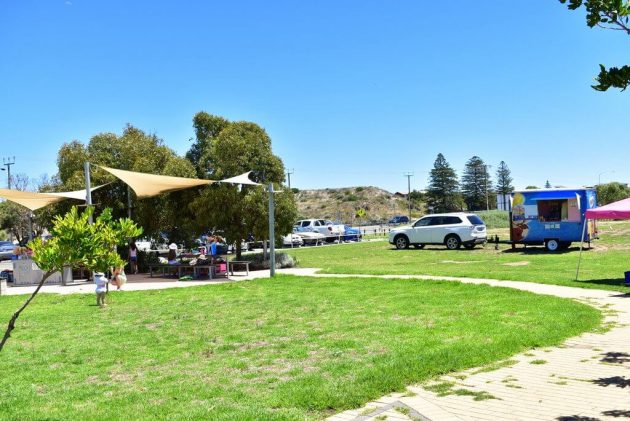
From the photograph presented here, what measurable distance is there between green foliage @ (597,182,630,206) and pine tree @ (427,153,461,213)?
2678 cm

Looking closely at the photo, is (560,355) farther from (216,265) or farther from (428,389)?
(216,265)

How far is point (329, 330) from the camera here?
26.7 feet

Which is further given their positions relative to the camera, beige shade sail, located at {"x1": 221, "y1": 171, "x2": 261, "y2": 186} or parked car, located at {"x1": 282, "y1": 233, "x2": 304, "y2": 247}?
parked car, located at {"x1": 282, "y1": 233, "x2": 304, "y2": 247}

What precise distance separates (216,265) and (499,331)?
38.9 ft

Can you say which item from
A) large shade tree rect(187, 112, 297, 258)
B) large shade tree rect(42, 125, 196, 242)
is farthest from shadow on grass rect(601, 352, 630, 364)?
large shade tree rect(42, 125, 196, 242)

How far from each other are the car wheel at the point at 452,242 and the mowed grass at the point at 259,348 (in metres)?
14.4

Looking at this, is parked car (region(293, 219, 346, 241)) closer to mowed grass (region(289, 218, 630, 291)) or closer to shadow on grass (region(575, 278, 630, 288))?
mowed grass (region(289, 218, 630, 291))

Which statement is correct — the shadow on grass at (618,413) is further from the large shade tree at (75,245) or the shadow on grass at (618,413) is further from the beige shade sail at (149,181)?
the beige shade sail at (149,181)

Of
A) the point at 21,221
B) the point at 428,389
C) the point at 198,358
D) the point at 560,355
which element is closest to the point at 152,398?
the point at 198,358

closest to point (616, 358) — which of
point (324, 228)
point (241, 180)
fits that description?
point (241, 180)

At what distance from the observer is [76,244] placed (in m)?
4.55

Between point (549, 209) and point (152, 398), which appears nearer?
point (152, 398)

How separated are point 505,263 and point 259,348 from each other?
1413 cm

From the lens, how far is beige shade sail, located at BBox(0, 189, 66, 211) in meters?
17.7
